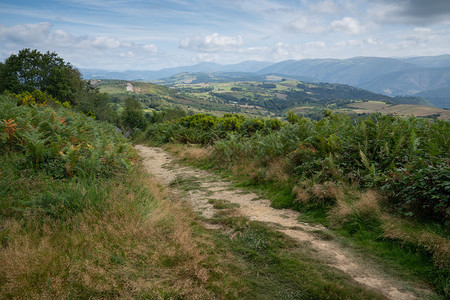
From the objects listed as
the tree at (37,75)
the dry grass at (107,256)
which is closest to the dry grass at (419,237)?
the dry grass at (107,256)

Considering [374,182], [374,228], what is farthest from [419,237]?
[374,182]

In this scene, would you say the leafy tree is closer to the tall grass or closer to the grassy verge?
the tall grass

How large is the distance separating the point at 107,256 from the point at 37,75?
4814 centimetres

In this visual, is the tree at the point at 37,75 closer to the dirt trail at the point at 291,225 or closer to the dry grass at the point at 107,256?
the dirt trail at the point at 291,225

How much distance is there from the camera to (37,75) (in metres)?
39.1

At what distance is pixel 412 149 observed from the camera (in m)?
5.43

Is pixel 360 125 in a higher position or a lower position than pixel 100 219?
higher

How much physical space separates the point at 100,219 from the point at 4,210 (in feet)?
5.61

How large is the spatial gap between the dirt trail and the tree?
133 feet

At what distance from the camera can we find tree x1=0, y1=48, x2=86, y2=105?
120 feet

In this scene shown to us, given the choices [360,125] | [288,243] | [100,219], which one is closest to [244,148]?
[360,125]

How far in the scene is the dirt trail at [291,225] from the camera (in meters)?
3.14

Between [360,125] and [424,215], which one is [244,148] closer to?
[360,125]

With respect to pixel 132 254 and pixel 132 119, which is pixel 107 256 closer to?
pixel 132 254
